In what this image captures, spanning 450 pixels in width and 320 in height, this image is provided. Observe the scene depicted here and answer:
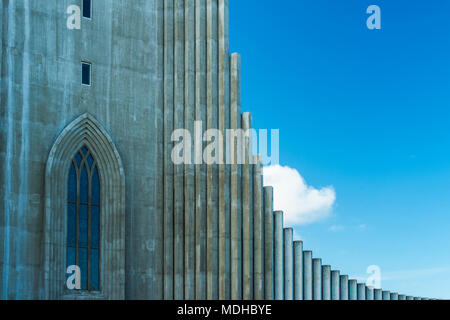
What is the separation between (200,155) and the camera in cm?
3002

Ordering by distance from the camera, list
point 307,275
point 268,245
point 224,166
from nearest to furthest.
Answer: point 224,166 < point 268,245 < point 307,275

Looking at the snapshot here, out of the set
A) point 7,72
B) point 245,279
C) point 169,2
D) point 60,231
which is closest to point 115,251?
point 60,231

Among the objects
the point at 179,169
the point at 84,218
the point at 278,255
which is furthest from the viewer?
the point at 278,255

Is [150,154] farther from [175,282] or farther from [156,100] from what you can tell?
[175,282]

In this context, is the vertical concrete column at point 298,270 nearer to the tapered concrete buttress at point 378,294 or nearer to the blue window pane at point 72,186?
the tapered concrete buttress at point 378,294

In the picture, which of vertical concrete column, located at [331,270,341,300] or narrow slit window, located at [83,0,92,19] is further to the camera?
vertical concrete column, located at [331,270,341,300]

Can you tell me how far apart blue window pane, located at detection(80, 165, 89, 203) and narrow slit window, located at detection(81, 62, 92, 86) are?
3.05m

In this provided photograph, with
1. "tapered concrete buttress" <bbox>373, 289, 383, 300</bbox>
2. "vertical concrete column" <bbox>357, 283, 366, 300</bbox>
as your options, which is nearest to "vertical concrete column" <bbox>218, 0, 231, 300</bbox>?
"vertical concrete column" <bbox>357, 283, 366, 300</bbox>

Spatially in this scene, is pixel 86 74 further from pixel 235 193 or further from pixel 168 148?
pixel 235 193

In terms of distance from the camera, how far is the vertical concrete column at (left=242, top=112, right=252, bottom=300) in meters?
29.8

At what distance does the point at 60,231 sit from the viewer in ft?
89.5

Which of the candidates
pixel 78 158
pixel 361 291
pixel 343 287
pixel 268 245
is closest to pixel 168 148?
pixel 78 158

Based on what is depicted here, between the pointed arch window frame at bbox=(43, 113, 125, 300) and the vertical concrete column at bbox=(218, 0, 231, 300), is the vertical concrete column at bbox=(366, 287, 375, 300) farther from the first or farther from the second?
the pointed arch window frame at bbox=(43, 113, 125, 300)

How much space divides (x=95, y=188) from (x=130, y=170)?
153 cm
